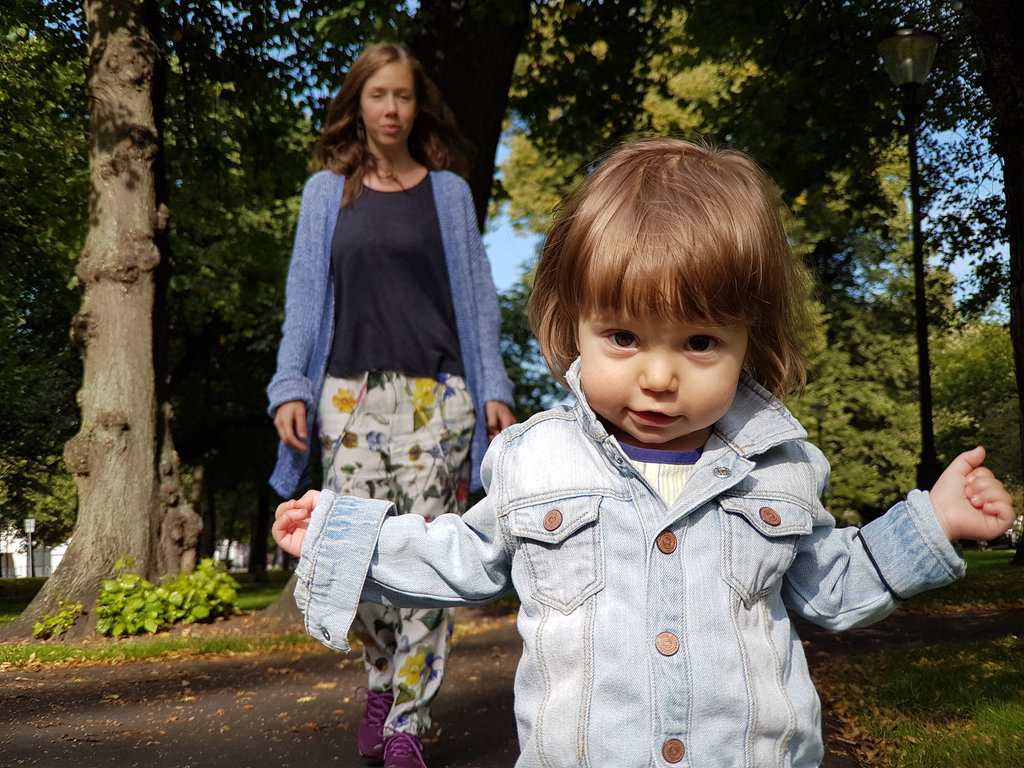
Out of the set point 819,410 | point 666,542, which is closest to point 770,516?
point 666,542

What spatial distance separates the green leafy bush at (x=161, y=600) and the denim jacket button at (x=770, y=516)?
22.0 ft

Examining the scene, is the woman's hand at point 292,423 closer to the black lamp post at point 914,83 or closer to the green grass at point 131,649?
the green grass at point 131,649

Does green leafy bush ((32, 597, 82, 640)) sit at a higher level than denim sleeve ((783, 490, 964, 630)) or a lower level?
lower

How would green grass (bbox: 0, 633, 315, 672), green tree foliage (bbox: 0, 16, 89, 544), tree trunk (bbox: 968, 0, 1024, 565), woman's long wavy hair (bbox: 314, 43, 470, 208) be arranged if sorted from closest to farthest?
1. woman's long wavy hair (bbox: 314, 43, 470, 208)
2. tree trunk (bbox: 968, 0, 1024, 565)
3. green grass (bbox: 0, 633, 315, 672)
4. green tree foliage (bbox: 0, 16, 89, 544)

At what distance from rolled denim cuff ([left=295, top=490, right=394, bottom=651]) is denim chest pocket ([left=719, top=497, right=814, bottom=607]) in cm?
71

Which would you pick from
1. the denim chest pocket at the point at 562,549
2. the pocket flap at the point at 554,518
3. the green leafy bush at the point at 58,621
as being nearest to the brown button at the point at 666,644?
the denim chest pocket at the point at 562,549

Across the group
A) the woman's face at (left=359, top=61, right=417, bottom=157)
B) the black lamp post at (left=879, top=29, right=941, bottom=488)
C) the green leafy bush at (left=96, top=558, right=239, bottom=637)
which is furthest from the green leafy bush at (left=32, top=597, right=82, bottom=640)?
the black lamp post at (left=879, top=29, right=941, bottom=488)

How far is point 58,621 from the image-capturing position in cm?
739

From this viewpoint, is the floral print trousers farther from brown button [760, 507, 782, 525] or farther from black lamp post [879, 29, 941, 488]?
black lamp post [879, 29, 941, 488]

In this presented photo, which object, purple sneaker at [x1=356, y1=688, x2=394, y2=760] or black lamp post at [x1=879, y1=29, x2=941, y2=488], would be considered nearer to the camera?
purple sneaker at [x1=356, y1=688, x2=394, y2=760]

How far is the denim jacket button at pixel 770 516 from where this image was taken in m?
2.01

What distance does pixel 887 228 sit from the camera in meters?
13.4

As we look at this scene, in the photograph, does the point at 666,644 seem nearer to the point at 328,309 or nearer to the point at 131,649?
the point at 328,309

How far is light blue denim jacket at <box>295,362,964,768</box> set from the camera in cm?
188
